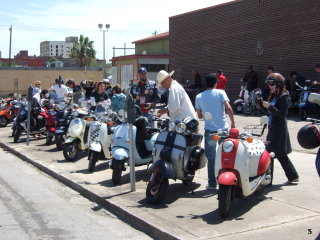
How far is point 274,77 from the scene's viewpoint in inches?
292

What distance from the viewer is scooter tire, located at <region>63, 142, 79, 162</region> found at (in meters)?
11.1

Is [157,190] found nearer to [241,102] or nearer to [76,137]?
[76,137]

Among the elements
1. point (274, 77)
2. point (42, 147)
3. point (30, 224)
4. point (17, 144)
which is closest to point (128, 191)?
point (30, 224)

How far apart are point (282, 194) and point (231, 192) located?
134cm

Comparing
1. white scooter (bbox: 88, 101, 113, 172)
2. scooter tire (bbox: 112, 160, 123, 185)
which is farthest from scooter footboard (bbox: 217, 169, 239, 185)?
white scooter (bbox: 88, 101, 113, 172)

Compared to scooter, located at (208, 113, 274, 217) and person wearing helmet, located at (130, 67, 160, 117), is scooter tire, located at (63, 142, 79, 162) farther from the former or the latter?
scooter, located at (208, 113, 274, 217)

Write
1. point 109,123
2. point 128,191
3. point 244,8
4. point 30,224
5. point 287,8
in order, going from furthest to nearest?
1. point 244,8
2. point 287,8
3. point 109,123
4. point 128,191
5. point 30,224

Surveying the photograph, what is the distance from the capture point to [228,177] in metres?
6.14

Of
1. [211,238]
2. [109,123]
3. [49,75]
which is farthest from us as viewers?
[49,75]

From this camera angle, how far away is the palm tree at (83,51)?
70.8 meters

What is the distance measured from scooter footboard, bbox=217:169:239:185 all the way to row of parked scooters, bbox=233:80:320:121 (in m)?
9.05

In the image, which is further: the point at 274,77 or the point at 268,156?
the point at 274,77

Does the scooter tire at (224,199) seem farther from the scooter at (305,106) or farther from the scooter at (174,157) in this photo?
the scooter at (305,106)

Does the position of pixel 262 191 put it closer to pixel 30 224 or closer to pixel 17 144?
pixel 30 224
